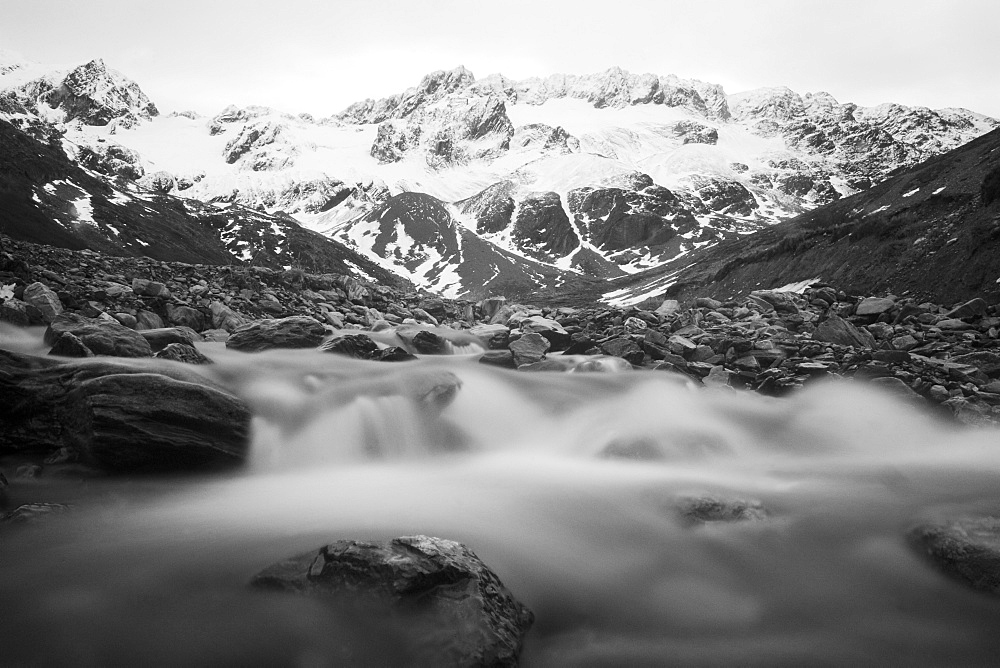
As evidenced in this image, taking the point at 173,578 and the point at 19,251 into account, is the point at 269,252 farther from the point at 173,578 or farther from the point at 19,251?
the point at 173,578

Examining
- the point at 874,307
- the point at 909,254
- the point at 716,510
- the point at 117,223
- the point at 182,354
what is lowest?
the point at 716,510

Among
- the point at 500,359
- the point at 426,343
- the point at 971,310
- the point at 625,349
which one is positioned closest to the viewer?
the point at 971,310

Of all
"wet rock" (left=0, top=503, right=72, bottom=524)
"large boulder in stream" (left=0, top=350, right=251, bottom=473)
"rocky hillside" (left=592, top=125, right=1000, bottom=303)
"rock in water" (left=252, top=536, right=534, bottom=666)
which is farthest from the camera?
"rocky hillside" (left=592, top=125, right=1000, bottom=303)

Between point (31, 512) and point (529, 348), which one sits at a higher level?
point (529, 348)

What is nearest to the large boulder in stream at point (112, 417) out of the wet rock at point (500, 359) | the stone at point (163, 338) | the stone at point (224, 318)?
the stone at point (163, 338)

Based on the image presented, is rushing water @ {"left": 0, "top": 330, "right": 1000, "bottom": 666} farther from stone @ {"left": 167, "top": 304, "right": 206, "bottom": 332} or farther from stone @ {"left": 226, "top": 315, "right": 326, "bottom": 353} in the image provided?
stone @ {"left": 167, "top": 304, "right": 206, "bottom": 332}

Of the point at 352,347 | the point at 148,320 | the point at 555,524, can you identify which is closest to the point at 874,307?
the point at 555,524

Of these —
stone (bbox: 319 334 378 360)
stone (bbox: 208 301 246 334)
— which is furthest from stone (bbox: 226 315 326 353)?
stone (bbox: 208 301 246 334)

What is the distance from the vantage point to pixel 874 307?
1535 centimetres

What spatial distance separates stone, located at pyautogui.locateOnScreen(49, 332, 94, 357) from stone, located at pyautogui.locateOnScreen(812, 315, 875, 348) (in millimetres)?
14869

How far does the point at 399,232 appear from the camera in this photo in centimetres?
18750

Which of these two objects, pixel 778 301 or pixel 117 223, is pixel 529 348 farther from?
pixel 117 223

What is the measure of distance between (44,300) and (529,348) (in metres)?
10.2

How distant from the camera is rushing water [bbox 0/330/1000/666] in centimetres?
435
